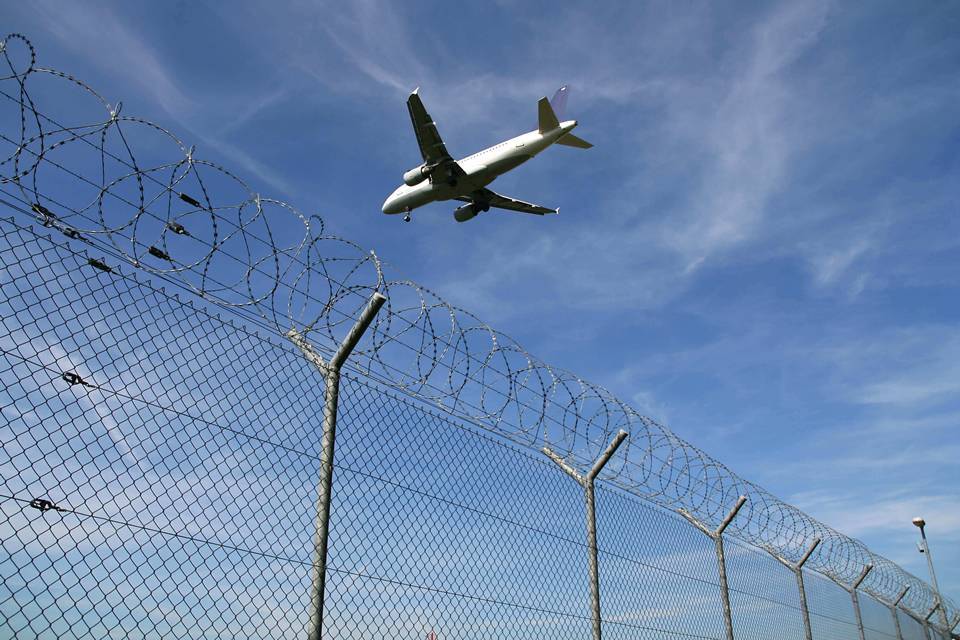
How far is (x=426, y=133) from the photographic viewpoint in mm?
19375

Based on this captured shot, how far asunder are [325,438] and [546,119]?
19827 millimetres

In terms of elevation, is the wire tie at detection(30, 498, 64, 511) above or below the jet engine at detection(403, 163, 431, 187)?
below

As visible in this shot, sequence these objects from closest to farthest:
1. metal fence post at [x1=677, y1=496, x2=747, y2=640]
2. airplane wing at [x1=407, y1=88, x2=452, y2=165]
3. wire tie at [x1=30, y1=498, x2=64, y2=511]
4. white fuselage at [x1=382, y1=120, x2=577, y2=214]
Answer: wire tie at [x1=30, y1=498, x2=64, y2=511]
metal fence post at [x1=677, y1=496, x2=747, y2=640]
airplane wing at [x1=407, y1=88, x2=452, y2=165]
white fuselage at [x1=382, y1=120, x2=577, y2=214]

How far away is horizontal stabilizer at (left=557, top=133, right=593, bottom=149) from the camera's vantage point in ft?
80.7

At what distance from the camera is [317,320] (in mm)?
4914

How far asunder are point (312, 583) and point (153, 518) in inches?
37.5

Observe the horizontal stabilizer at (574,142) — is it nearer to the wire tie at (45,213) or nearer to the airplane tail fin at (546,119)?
the airplane tail fin at (546,119)

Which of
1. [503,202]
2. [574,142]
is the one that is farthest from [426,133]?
[574,142]

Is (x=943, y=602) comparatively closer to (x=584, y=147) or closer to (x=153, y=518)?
(x=584, y=147)

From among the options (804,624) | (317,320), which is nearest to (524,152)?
(804,624)

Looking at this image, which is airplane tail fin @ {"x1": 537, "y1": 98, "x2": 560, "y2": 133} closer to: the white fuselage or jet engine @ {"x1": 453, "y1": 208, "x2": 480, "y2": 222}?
the white fuselage

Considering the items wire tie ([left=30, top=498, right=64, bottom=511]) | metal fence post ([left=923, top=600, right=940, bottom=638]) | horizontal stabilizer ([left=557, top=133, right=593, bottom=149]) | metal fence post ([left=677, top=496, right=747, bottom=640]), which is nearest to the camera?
wire tie ([left=30, top=498, right=64, bottom=511])

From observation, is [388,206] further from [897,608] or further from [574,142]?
[897,608]

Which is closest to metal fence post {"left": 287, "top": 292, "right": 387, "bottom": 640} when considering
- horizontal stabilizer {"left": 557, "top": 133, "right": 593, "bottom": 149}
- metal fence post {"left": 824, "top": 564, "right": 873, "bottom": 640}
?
metal fence post {"left": 824, "top": 564, "right": 873, "bottom": 640}
